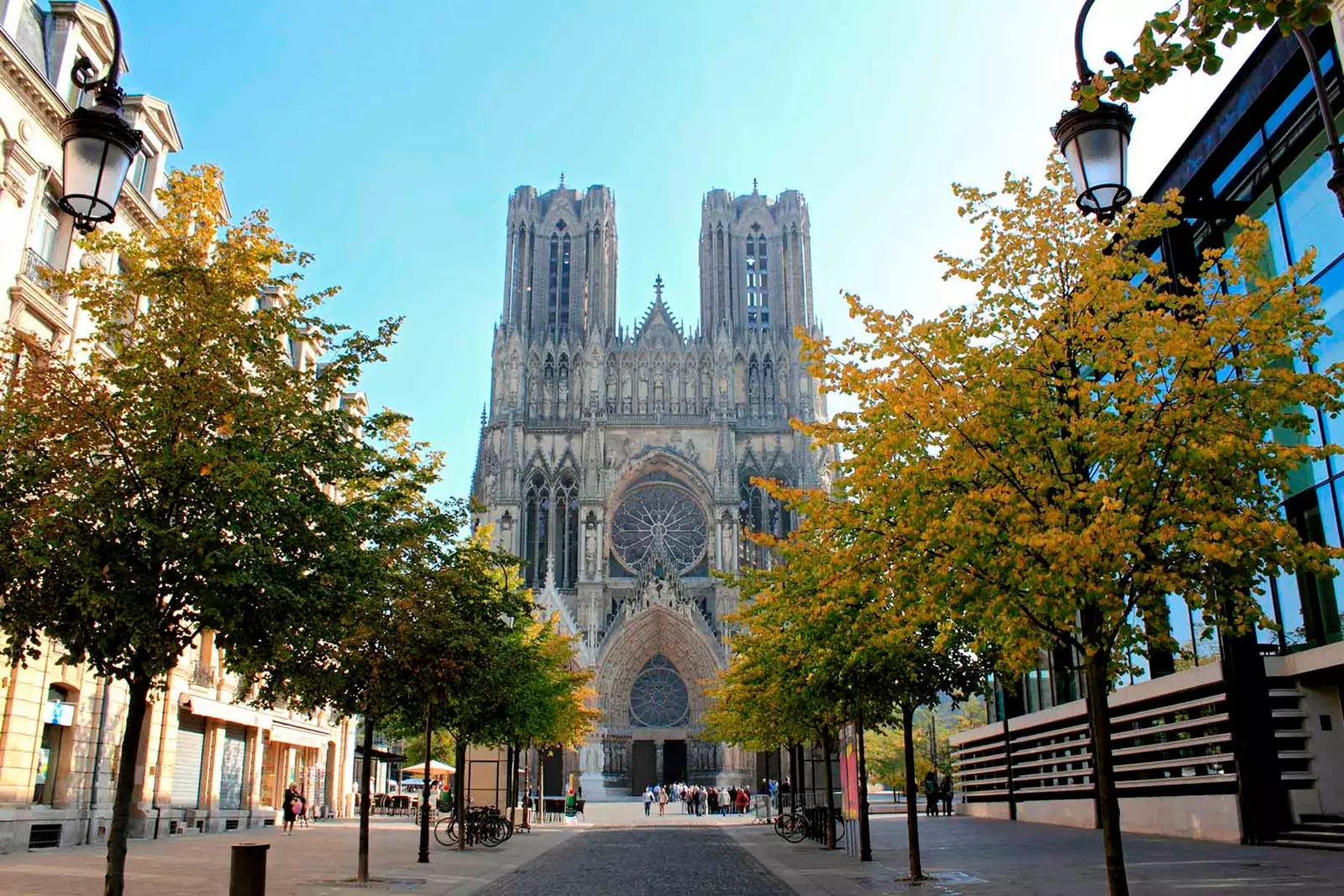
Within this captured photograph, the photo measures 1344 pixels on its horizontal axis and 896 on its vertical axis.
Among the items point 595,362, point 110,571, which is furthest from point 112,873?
point 595,362

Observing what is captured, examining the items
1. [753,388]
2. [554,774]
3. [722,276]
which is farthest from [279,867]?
[722,276]

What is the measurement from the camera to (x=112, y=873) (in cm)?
923

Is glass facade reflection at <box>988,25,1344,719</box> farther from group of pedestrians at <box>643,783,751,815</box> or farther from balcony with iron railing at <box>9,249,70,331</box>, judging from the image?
group of pedestrians at <box>643,783,751,815</box>

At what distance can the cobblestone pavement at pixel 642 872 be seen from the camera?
1464cm

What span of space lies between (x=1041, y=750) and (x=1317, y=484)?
1510cm

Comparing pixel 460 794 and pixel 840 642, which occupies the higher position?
pixel 840 642

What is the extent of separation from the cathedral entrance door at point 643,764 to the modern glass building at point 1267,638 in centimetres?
3786

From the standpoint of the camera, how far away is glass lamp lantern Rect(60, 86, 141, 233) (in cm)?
694

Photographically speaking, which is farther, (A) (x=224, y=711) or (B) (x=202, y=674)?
(A) (x=224, y=711)

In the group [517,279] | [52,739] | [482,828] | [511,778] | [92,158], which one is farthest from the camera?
[517,279]

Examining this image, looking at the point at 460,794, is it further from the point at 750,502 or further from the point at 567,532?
the point at 750,502

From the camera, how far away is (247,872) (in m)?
9.97

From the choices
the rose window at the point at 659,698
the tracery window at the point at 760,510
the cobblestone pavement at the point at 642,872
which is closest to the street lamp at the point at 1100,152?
the cobblestone pavement at the point at 642,872

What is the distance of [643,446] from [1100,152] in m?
55.0
